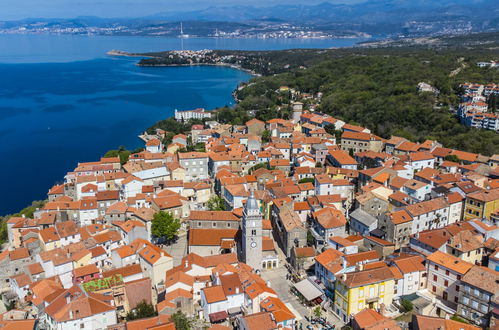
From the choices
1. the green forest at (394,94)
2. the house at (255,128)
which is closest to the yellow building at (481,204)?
the green forest at (394,94)

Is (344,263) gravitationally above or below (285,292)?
above

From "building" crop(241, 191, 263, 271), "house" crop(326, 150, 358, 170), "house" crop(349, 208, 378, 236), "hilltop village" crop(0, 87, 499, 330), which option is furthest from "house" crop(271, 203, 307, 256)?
"house" crop(326, 150, 358, 170)

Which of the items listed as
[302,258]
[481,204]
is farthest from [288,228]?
[481,204]

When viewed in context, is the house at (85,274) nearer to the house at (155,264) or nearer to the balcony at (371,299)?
the house at (155,264)

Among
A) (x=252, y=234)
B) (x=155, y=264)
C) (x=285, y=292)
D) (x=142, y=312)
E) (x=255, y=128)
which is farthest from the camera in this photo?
(x=255, y=128)

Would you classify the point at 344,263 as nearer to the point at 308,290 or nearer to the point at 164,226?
the point at 308,290

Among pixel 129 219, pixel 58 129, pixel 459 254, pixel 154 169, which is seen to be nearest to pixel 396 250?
pixel 459 254
